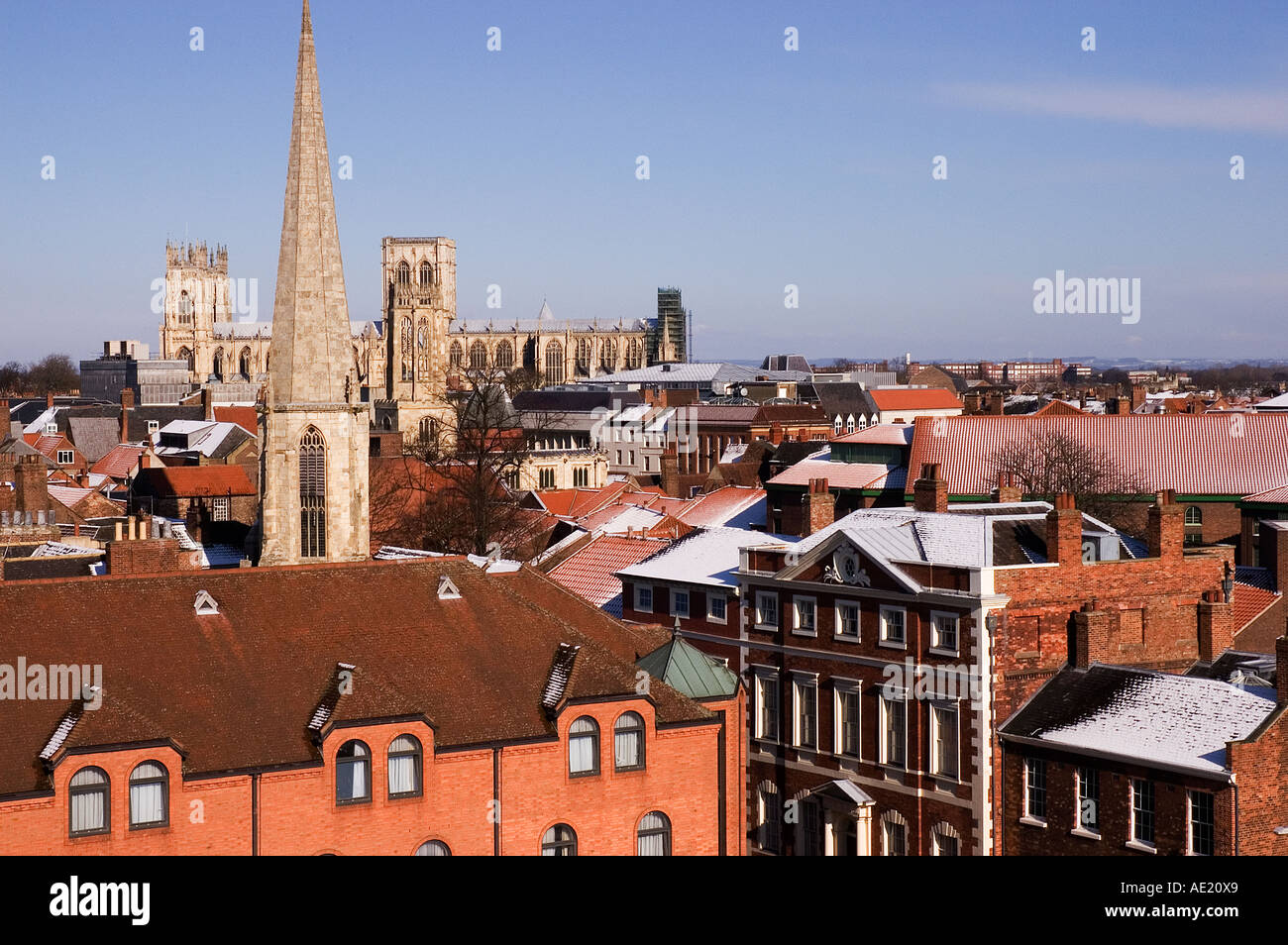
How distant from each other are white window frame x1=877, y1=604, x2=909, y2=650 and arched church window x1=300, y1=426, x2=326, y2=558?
80.1 feet

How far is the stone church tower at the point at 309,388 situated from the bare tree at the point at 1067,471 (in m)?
25.4

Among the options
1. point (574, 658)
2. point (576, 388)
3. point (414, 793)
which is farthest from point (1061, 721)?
point (576, 388)

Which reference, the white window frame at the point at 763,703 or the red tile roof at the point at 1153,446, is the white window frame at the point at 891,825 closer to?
the white window frame at the point at 763,703

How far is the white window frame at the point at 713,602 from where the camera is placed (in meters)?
43.8

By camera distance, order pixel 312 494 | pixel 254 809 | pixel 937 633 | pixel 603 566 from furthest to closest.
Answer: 1. pixel 312 494
2. pixel 603 566
3. pixel 937 633
4. pixel 254 809

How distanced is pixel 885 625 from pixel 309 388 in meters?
25.7

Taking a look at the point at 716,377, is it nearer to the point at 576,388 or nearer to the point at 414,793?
the point at 576,388

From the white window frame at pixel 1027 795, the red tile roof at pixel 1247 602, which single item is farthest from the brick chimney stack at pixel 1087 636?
the red tile roof at pixel 1247 602

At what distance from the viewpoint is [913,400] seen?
561 feet

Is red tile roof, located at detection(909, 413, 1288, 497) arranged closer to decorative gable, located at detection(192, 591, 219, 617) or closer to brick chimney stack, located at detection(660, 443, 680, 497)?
brick chimney stack, located at detection(660, 443, 680, 497)

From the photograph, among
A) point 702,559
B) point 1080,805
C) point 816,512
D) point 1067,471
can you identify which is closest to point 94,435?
point 1067,471

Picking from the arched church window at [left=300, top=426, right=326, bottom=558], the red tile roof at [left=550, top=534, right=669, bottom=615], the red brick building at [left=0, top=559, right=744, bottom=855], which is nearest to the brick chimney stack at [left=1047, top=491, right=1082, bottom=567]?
the red brick building at [left=0, top=559, right=744, bottom=855]

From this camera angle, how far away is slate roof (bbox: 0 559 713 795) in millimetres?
27781

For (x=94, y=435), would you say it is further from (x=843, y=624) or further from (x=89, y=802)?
(x=89, y=802)
